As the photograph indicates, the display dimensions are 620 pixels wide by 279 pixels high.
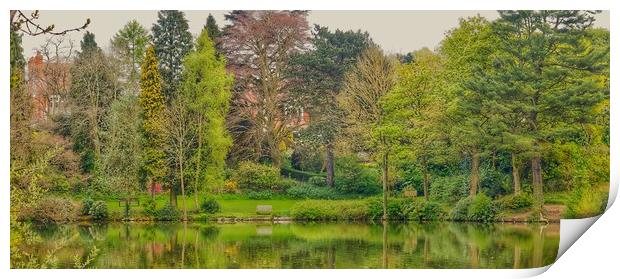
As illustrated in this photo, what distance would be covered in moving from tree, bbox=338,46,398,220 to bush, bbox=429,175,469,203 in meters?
0.92

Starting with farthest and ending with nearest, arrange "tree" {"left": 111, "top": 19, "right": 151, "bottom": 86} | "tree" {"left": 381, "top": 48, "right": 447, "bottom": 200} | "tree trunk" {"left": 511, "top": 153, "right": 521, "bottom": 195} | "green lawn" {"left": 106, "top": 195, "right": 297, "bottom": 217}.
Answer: "tree" {"left": 381, "top": 48, "right": 447, "bottom": 200} → "green lawn" {"left": 106, "top": 195, "right": 297, "bottom": 217} → "tree trunk" {"left": 511, "top": 153, "right": 521, "bottom": 195} → "tree" {"left": 111, "top": 19, "right": 151, "bottom": 86}

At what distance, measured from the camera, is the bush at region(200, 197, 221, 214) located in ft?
60.1

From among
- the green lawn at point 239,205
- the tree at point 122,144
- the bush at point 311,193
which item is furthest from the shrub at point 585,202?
the tree at point 122,144

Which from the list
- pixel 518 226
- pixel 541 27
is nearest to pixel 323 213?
pixel 518 226

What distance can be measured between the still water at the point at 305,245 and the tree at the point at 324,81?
1808 millimetres

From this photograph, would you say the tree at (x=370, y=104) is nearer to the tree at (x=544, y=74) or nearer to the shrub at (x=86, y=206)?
the tree at (x=544, y=74)

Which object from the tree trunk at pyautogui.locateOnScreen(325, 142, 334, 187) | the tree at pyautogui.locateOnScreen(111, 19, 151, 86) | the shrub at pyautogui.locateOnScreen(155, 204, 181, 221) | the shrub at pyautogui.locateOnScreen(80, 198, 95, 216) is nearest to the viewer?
the tree at pyautogui.locateOnScreen(111, 19, 151, 86)

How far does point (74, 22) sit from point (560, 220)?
8.39 metres

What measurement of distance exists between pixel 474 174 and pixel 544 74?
227cm

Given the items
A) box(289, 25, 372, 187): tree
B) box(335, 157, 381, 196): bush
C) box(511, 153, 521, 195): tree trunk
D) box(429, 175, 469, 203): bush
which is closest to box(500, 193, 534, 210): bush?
box(511, 153, 521, 195): tree trunk

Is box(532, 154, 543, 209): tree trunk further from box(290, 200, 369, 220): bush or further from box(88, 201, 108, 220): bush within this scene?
box(88, 201, 108, 220): bush

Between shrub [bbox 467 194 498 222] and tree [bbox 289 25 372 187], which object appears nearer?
shrub [bbox 467 194 498 222]
